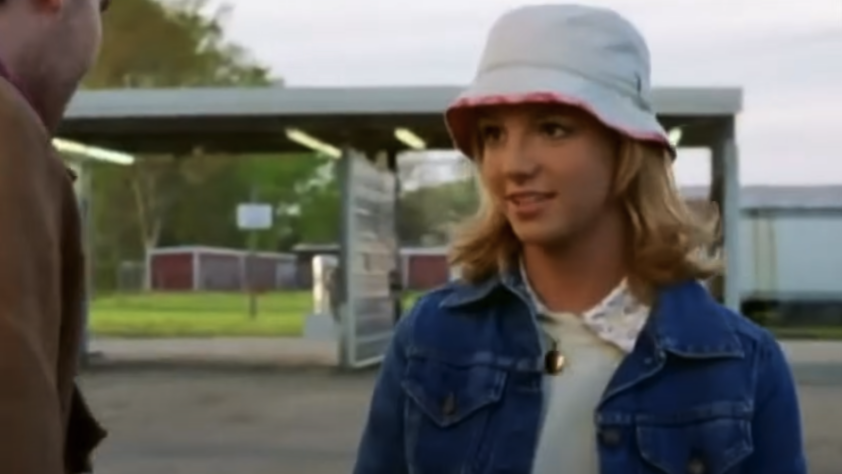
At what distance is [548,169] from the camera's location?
2902 mm

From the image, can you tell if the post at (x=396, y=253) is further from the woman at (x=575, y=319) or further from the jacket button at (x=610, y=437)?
the jacket button at (x=610, y=437)

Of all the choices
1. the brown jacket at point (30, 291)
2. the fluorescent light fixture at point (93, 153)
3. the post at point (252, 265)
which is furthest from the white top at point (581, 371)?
the post at point (252, 265)

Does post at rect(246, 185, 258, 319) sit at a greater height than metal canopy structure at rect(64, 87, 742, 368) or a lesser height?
lesser

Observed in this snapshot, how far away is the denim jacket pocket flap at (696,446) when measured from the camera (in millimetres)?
2820

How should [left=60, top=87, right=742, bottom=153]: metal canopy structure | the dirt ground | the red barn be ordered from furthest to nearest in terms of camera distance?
the red barn, [left=60, top=87, right=742, bottom=153]: metal canopy structure, the dirt ground

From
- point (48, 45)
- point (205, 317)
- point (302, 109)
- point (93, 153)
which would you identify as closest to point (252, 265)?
point (205, 317)

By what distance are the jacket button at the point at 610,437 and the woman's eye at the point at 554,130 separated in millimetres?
414

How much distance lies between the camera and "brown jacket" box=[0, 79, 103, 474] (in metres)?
1.72

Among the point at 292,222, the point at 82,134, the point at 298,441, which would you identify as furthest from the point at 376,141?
the point at 292,222

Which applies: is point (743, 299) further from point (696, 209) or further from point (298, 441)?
point (696, 209)

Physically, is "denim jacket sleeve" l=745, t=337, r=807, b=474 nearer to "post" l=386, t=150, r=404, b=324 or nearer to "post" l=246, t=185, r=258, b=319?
"post" l=386, t=150, r=404, b=324

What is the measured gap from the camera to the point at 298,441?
50.5ft

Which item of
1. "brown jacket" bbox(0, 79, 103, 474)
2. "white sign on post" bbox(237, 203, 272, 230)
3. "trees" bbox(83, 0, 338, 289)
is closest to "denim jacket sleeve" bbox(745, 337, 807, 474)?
"brown jacket" bbox(0, 79, 103, 474)

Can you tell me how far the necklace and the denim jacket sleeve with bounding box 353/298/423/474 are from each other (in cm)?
21
